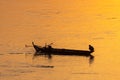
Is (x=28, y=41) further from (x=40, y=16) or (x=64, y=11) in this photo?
(x=64, y=11)

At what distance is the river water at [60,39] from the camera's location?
44906 mm

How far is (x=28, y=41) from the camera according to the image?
62125 mm

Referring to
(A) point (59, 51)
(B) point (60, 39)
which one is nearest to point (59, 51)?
(A) point (59, 51)

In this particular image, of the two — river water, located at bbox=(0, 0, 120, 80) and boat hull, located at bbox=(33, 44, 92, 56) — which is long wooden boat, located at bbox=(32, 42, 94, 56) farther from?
river water, located at bbox=(0, 0, 120, 80)

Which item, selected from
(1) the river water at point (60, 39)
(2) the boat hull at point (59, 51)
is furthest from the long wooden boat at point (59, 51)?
(1) the river water at point (60, 39)

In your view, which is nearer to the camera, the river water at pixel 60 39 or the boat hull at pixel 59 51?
the river water at pixel 60 39

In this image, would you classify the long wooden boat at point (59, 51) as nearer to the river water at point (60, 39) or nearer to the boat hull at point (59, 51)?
the boat hull at point (59, 51)

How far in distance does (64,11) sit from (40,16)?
445 inches

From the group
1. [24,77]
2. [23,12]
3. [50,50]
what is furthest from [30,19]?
[24,77]

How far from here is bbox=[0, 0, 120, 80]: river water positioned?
147 ft

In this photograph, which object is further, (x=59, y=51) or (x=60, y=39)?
(x=60, y=39)

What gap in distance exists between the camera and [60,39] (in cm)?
6259

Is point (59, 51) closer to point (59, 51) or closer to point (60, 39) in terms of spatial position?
point (59, 51)

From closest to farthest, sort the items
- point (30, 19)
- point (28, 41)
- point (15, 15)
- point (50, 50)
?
1. point (50, 50)
2. point (28, 41)
3. point (30, 19)
4. point (15, 15)
